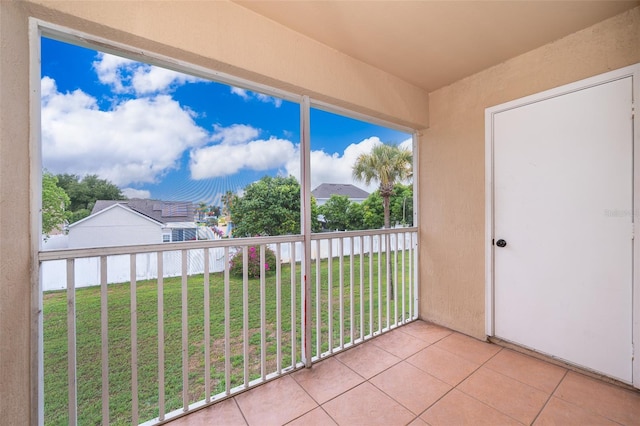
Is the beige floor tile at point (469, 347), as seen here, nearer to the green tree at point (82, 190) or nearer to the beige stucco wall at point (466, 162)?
the beige stucco wall at point (466, 162)

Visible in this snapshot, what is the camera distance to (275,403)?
5.30 feet

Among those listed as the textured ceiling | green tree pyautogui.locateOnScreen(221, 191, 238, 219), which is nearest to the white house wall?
green tree pyautogui.locateOnScreen(221, 191, 238, 219)

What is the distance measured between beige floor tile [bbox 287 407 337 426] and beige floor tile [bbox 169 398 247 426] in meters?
0.31

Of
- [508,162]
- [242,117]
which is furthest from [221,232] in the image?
[508,162]

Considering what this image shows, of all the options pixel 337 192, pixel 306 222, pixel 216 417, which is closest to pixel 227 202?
pixel 306 222

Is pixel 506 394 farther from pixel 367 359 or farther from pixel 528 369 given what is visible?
pixel 367 359

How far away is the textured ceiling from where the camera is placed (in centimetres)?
157

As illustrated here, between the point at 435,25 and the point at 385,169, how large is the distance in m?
1.22

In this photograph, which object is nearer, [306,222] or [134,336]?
[134,336]

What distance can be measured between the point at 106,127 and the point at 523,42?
9.30ft

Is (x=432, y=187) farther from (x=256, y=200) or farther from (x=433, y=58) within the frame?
(x=256, y=200)

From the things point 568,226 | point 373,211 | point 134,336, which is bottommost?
point 134,336

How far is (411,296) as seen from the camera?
2.81m

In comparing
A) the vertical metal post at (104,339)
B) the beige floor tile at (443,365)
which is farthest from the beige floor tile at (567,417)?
the vertical metal post at (104,339)
